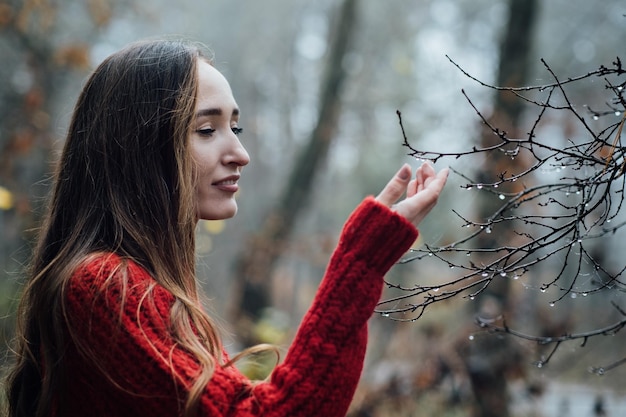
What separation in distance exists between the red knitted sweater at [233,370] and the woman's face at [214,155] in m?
0.27

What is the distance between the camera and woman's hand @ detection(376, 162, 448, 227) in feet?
4.04

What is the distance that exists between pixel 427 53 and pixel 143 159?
958 cm

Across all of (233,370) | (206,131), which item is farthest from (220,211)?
(233,370)

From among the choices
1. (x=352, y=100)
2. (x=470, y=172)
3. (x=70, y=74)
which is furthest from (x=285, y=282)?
(x=470, y=172)

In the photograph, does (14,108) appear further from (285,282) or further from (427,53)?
(285,282)

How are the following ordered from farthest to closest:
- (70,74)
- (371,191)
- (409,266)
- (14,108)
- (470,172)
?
(371,191), (409,266), (70,74), (14,108), (470,172)

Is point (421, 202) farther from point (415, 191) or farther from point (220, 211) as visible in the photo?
point (220, 211)

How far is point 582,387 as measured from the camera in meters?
6.09

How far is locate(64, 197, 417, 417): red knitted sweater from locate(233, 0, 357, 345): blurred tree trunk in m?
4.64

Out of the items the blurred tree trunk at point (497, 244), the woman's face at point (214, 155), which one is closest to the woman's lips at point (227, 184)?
the woman's face at point (214, 155)

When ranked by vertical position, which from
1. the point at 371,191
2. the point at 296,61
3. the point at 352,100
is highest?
the point at 296,61

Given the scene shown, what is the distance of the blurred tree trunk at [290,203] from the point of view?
589cm

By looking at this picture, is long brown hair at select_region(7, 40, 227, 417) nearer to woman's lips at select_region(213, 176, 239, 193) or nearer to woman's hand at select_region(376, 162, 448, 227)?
woman's lips at select_region(213, 176, 239, 193)

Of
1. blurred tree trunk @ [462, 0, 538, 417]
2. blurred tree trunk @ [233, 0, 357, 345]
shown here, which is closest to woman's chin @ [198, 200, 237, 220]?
blurred tree trunk @ [462, 0, 538, 417]
